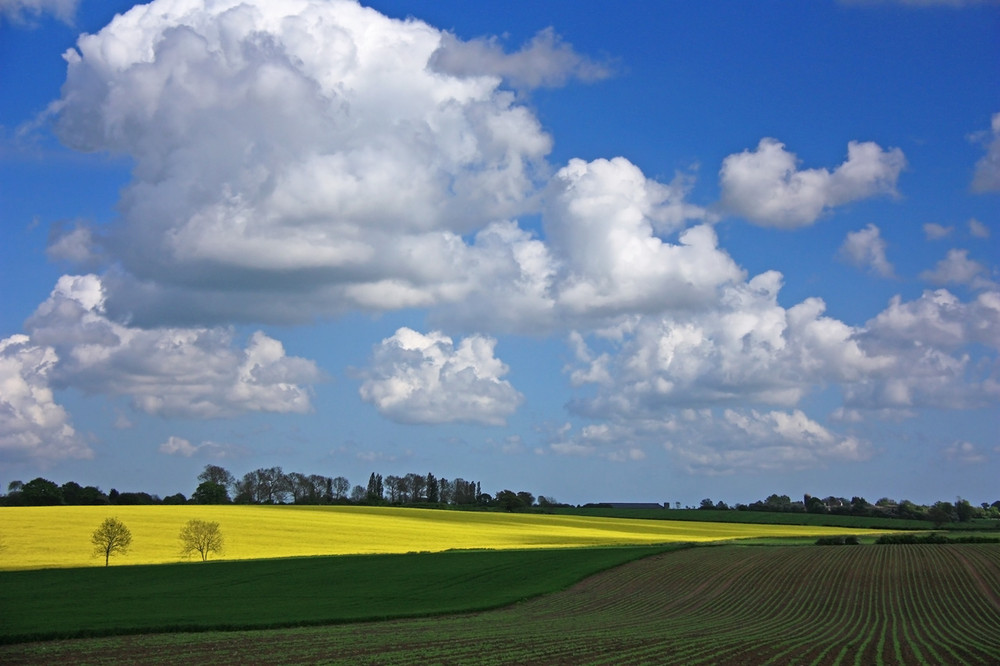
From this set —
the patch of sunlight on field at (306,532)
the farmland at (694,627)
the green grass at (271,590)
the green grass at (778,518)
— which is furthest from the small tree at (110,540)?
the green grass at (778,518)

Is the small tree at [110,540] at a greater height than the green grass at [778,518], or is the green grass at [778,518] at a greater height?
the small tree at [110,540]

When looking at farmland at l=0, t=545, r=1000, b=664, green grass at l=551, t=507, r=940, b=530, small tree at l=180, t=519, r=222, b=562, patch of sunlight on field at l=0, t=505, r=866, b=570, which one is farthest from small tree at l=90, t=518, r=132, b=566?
green grass at l=551, t=507, r=940, b=530

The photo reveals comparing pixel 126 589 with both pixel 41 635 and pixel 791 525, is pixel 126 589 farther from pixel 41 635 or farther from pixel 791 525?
pixel 791 525

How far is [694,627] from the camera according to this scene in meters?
39.2

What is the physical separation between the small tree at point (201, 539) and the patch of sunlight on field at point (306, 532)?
39.8 inches

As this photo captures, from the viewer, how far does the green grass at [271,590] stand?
40.6 metres

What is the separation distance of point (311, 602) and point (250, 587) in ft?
26.2

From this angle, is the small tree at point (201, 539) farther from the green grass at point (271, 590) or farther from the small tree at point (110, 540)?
the green grass at point (271, 590)

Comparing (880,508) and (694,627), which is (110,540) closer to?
(694,627)

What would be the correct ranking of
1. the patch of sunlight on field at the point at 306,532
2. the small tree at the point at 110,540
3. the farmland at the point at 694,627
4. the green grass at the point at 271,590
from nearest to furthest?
the farmland at the point at 694,627, the green grass at the point at 271,590, the small tree at the point at 110,540, the patch of sunlight on field at the point at 306,532

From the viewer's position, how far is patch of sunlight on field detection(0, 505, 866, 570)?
7169cm

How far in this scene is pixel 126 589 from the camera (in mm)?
52812

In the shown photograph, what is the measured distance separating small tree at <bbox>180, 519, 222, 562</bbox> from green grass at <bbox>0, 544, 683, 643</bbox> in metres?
9.13

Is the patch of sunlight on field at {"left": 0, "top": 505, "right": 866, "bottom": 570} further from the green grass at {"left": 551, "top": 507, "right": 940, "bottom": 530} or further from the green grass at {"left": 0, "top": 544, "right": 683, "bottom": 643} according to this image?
the green grass at {"left": 551, "top": 507, "right": 940, "bottom": 530}
